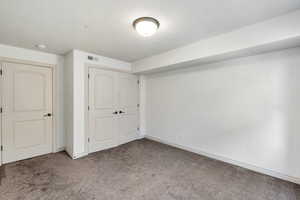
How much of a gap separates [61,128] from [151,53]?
2885mm

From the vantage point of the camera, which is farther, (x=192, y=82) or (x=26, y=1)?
(x=192, y=82)

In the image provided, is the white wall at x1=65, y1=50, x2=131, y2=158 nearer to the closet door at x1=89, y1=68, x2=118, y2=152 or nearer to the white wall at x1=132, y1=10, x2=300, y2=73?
the closet door at x1=89, y1=68, x2=118, y2=152

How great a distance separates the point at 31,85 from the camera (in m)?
3.05

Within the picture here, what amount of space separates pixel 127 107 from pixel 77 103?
1.43 meters

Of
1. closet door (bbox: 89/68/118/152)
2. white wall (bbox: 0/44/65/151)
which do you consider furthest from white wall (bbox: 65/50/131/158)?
white wall (bbox: 0/44/65/151)

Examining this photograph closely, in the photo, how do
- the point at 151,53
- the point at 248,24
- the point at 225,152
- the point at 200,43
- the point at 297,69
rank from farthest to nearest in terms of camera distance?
the point at 151,53 < the point at 225,152 < the point at 200,43 < the point at 297,69 < the point at 248,24

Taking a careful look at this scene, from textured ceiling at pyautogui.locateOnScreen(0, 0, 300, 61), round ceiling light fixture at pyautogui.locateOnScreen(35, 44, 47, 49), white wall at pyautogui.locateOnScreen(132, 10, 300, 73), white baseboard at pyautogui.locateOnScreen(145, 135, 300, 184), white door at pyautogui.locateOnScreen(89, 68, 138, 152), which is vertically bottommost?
white baseboard at pyautogui.locateOnScreen(145, 135, 300, 184)

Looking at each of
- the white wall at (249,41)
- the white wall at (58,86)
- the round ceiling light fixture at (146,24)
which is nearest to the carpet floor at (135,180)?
the white wall at (58,86)

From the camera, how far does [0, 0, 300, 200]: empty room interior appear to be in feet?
6.09

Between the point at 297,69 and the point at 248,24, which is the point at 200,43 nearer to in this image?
the point at 248,24

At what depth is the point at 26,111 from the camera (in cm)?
299

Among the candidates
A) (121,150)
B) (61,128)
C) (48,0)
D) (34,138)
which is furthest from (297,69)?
(34,138)

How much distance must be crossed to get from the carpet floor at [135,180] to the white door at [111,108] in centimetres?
62

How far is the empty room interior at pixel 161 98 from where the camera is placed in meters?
1.86
